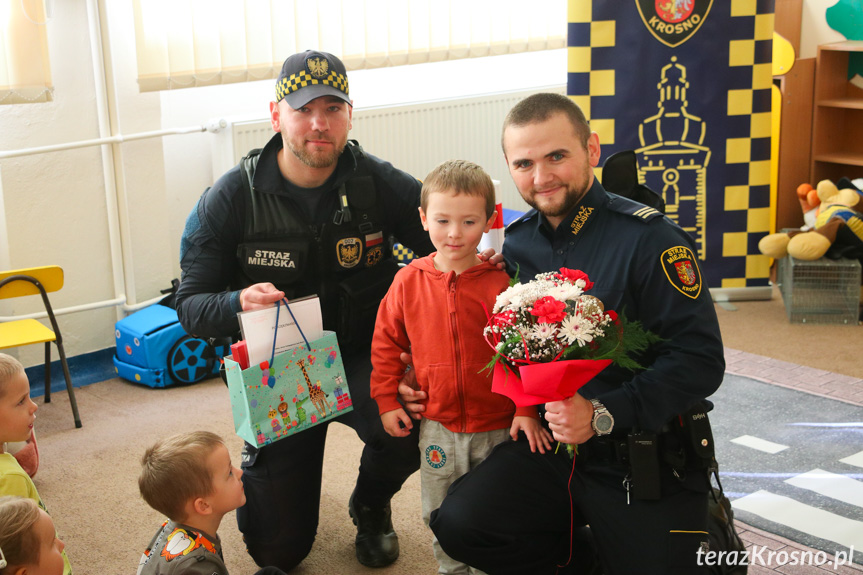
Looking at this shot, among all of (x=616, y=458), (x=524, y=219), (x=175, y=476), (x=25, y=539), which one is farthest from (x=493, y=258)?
(x=25, y=539)

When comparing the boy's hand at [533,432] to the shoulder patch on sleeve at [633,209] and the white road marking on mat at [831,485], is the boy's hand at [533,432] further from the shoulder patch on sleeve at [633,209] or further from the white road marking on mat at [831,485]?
the white road marking on mat at [831,485]

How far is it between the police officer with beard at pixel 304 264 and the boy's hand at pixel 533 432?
0.40 meters

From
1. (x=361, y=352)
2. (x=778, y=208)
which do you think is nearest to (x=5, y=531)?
(x=361, y=352)

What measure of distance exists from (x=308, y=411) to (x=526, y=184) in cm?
81

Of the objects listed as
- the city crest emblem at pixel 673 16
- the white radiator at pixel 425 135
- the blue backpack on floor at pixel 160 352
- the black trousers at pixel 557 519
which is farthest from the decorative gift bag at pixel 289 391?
the city crest emblem at pixel 673 16

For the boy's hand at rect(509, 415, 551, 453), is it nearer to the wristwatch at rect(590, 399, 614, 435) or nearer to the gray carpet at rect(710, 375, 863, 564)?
the wristwatch at rect(590, 399, 614, 435)

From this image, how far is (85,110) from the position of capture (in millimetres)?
4121

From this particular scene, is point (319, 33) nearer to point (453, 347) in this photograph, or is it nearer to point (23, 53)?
point (23, 53)

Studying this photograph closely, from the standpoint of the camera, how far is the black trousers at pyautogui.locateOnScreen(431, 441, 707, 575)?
1966 mm

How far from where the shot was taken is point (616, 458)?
2.06 m

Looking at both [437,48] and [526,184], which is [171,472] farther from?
[437,48]

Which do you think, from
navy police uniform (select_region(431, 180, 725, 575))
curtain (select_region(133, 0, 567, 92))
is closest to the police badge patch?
navy police uniform (select_region(431, 180, 725, 575))

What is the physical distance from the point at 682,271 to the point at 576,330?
0.36 m

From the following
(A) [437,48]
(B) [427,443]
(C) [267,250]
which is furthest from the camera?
(A) [437,48]
